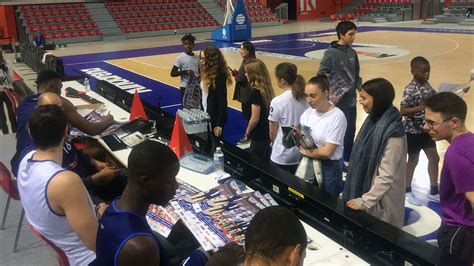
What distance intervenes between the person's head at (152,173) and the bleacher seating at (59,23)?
2133cm

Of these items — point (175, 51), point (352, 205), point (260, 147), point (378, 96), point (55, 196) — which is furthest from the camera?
point (175, 51)

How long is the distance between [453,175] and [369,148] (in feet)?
2.47

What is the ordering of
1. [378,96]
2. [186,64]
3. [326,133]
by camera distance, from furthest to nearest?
[186,64], [326,133], [378,96]

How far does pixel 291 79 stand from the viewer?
4.21 meters

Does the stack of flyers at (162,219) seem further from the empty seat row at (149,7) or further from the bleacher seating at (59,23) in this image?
the empty seat row at (149,7)

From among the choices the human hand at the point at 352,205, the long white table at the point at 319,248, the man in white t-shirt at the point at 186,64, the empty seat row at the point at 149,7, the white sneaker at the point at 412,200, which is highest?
the empty seat row at the point at 149,7

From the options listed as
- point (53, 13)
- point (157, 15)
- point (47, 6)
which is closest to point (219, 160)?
point (53, 13)

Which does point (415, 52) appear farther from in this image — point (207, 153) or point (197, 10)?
point (197, 10)

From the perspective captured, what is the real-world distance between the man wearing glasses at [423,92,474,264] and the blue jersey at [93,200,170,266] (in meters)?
1.63

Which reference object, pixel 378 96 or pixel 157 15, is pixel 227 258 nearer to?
pixel 378 96

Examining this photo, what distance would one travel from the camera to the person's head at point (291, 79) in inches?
163

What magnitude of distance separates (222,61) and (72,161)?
232 centimetres

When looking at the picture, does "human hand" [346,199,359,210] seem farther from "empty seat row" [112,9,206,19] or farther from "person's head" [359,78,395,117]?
"empty seat row" [112,9,206,19]

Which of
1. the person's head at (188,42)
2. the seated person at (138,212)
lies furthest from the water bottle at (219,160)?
the person's head at (188,42)
